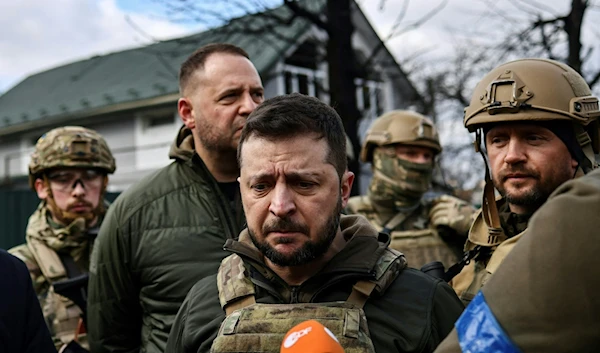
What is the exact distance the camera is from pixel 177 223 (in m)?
3.47

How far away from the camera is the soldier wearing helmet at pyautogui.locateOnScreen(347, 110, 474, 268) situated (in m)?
5.38

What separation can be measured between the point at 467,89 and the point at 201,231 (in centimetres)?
1592

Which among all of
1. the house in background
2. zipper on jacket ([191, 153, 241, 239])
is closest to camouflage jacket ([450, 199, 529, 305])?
zipper on jacket ([191, 153, 241, 239])

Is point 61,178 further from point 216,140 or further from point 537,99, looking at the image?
point 537,99

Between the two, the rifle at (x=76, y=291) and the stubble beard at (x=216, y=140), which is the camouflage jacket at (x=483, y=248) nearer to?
the stubble beard at (x=216, y=140)

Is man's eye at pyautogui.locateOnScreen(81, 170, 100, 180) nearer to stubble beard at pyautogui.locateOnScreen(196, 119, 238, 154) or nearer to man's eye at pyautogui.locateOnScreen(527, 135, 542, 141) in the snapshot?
stubble beard at pyautogui.locateOnScreen(196, 119, 238, 154)

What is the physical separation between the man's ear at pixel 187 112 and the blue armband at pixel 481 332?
8.48ft

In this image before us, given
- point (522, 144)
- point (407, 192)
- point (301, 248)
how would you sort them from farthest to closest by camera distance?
1. point (407, 192)
2. point (522, 144)
3. point (301, 248)

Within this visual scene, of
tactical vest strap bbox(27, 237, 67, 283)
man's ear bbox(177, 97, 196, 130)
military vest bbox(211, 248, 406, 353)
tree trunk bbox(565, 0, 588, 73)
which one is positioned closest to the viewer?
military vest bbox(211, 248, 406, 353)

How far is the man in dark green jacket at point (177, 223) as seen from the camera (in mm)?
3385

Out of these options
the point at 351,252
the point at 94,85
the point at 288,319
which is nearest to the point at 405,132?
the point at 351,252

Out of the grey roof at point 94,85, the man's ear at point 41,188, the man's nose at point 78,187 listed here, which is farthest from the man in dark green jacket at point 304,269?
the grey roof at point 94,85

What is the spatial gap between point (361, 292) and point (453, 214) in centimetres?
307

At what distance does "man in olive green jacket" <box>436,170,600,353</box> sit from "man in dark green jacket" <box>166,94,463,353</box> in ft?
2.91
